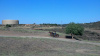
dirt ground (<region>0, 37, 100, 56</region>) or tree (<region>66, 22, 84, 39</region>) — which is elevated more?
tree (<region>66, 22, 84, 39</region>)

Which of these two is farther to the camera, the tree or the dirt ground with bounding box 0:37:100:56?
the tree

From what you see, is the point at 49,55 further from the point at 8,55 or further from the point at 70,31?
the point at 70,31

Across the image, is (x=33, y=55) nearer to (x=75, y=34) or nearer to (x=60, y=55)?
(x=60, y=55)

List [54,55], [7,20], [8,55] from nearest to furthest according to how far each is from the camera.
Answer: [8,55] < [54,55] < [7,20]

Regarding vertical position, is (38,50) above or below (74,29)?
below

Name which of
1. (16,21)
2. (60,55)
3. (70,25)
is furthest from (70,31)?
(16,21)

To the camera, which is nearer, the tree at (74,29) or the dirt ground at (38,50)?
the dirt ground at (38,50)

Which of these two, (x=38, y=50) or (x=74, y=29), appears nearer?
(x=38, y=50)

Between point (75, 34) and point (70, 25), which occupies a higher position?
point (70, 25)

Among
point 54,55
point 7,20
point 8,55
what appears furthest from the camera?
point 7,20

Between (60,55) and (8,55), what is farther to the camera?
(60,55)

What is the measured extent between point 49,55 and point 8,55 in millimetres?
3081

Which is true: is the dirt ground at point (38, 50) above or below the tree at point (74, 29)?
below

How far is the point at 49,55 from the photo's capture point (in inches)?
448
